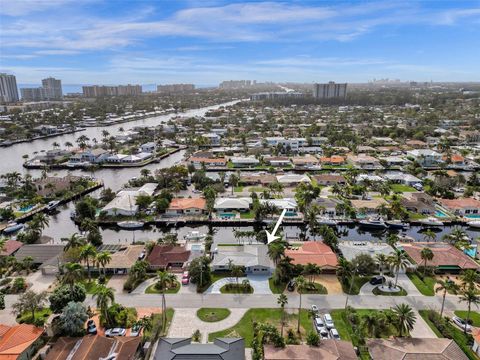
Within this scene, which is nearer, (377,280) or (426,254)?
(377,280)

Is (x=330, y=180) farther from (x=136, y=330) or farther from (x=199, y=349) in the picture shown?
(x=199, y=349)

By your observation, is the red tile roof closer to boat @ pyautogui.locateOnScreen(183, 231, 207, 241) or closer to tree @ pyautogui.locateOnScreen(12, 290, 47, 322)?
boat @ pyautogui.locateOnScreen(183, 231, 207, 241)

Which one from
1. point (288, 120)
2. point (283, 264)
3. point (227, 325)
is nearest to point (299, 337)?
point (227, 325)

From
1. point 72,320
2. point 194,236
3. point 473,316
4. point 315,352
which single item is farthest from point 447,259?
point 72,320

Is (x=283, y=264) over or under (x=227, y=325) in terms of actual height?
over

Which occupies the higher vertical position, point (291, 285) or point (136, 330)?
point (136, 330)

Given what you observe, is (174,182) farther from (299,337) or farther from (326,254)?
(299,337)
